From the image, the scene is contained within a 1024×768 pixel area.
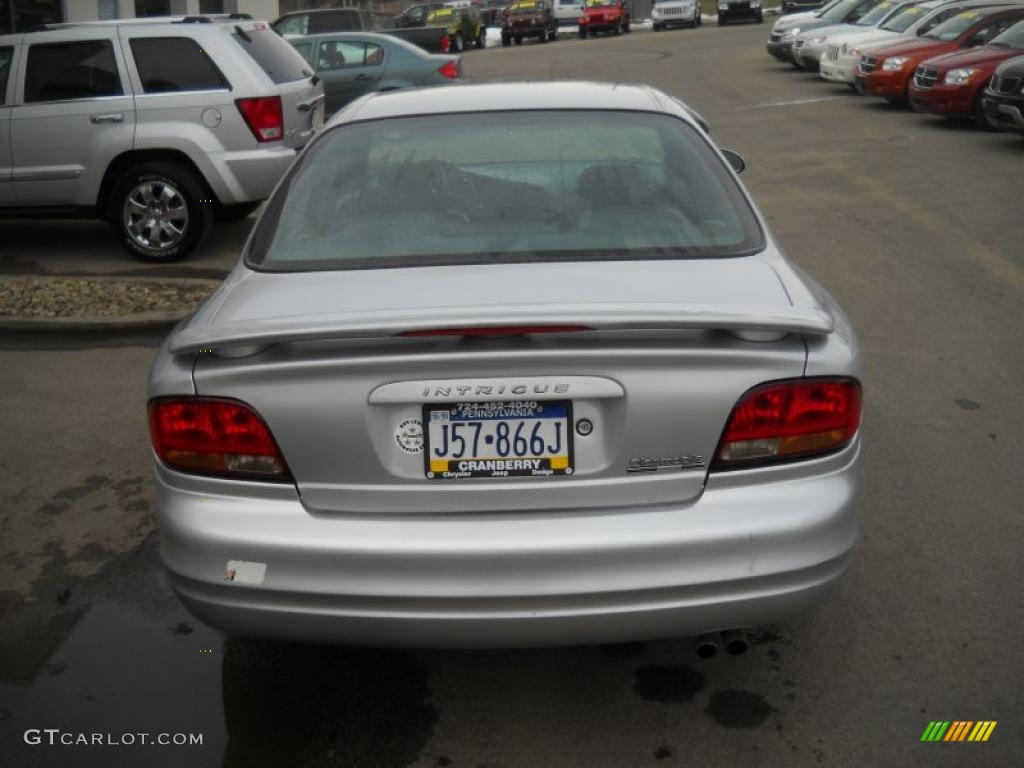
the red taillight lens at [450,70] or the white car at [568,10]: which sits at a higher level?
the red taillight lens at [450,70]

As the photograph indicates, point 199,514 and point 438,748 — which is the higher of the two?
point 199,514

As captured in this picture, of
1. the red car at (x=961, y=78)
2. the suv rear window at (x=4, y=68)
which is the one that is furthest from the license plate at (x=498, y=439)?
the red car at (x=961, y=78)

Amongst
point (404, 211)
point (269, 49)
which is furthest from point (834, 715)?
point (269, 49)

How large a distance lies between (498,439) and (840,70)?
20.8 m

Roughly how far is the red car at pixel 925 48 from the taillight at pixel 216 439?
17.8 m

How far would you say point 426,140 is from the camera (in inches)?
170

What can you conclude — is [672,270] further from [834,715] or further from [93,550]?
[93,550]

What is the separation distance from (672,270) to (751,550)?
33.4 inches

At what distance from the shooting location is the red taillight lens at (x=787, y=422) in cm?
319

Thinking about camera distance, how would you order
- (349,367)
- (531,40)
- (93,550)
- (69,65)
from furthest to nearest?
(531,40) < (69,65) < (93,550) < (349,367)

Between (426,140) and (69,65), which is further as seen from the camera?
(69,65)

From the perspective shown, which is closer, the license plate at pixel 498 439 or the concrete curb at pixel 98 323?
the license plate at pixel 498 439

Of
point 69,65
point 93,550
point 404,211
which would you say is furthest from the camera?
point 69,65

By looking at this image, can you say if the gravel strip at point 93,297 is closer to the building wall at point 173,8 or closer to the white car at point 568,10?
the building wall at point 173,8
